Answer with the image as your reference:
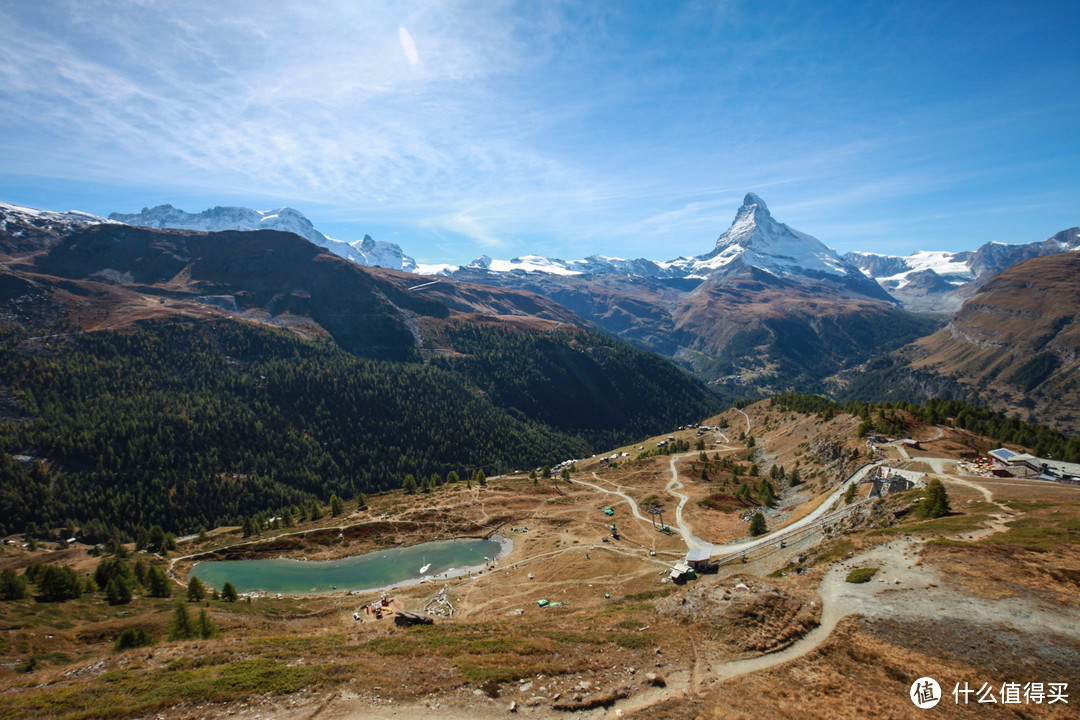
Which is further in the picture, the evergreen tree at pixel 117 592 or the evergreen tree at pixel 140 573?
the evergreen tree at pixel 140 573

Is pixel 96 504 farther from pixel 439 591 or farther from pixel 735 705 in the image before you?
pixel 735 705

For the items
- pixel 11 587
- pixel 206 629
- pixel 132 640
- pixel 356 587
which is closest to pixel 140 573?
pixel 11 587

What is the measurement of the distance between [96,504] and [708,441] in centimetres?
21912

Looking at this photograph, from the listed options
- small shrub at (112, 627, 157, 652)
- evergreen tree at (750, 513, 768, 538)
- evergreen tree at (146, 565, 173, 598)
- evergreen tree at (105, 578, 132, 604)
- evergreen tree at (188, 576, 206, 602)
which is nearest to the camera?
small shrub at (112, 627, 157, 652)

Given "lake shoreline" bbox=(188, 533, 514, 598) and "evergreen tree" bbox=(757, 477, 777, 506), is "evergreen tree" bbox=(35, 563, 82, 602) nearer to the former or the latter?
"lake shoreline" bbox=(188, 533, 514, 598)

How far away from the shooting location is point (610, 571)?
7006 cm

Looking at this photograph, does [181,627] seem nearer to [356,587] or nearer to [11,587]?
[11,587]

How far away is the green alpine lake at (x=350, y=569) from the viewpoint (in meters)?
79.2

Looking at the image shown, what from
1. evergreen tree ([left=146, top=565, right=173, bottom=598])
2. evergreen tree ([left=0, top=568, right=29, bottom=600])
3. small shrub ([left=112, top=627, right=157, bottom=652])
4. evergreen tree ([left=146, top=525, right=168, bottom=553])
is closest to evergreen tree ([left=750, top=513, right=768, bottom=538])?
small shrub ([left=112, top=627, right=157, bottom=652])

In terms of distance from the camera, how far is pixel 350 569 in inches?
3332

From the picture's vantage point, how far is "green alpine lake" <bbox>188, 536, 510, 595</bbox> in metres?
79.2

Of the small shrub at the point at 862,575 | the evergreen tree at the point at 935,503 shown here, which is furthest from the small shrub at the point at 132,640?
the evergreen tree at the point at 935,503

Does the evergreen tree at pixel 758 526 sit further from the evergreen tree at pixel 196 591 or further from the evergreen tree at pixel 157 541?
Result: the evergreen tree at pixel 157 541

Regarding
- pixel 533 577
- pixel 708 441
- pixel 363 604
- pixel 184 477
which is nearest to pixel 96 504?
pixel 184 477
